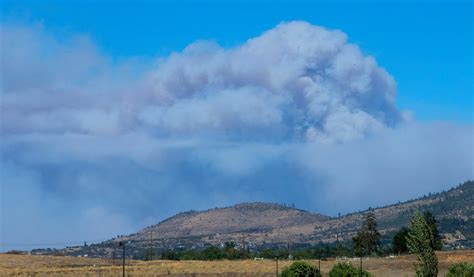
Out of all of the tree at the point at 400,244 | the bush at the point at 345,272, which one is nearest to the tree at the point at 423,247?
the bush at the point at 345,272

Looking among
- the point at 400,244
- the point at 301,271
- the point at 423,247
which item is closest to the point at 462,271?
the point at 423,247

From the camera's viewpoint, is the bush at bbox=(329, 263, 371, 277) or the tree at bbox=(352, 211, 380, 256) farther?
the tree at bbox=(352, 211, 380, 256)

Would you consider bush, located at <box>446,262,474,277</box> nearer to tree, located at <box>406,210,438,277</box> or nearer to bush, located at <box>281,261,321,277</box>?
tree, located at <box>406,210,438,277</box>

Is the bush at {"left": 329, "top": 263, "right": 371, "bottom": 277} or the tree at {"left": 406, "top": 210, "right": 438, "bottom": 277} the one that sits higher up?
the tree at {"left": 406, "top": 210, "right": 438, "bottom": 277}

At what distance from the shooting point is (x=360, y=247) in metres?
185

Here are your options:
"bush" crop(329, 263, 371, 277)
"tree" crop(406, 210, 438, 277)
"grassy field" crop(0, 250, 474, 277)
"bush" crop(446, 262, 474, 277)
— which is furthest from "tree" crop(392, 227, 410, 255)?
"tree" crop(406, 210, 438, 277)

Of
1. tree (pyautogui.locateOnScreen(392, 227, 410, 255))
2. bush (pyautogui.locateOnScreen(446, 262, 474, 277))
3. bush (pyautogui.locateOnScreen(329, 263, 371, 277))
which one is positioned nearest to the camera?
bush (pyautogui.locateOnScreen(446, 262, 474, 277))

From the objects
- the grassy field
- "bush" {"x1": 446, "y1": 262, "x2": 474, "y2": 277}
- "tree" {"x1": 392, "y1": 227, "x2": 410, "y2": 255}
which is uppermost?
"tree" {"x1": 392, "y1": 227, "x2": 410, "y2": 255}

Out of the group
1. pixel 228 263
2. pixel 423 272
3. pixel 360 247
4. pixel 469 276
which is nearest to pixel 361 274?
pixel 469 276

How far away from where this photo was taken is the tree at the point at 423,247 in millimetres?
80500

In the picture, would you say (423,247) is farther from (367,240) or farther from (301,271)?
(367,240)

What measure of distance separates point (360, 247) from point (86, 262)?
58.5 meters

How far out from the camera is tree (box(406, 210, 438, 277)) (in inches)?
3169

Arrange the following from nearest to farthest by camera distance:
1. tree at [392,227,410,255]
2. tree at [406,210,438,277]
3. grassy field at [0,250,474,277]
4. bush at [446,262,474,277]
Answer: tree at [406,210,438,277] → bush at [446,262,474,277] → grassy field at [0,250,474,277] → tree at [392,227,410,255]
